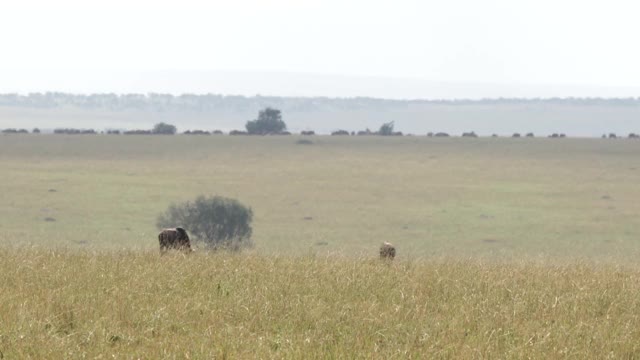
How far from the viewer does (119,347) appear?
31.0ft

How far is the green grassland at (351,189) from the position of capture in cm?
7000

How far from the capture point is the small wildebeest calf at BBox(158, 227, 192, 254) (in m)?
16.2

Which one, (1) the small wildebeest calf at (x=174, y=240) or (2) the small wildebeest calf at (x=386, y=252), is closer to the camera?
(1) the small wildebeest calf at (x=174, y=240)

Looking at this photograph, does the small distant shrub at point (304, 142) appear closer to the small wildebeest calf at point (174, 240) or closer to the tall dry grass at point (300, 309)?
the small wildebeest calf at point (174, 240)

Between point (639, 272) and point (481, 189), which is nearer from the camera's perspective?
point (639, 272)

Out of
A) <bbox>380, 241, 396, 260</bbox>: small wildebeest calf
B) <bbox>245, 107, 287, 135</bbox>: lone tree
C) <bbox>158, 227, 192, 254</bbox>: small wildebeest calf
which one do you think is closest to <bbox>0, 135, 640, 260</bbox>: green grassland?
<bbox>245, 107, 287, 135</bbox>: lone tree

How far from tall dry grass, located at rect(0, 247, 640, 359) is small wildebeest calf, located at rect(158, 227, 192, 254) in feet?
4.18

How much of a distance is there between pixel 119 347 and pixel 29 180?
8515 cm

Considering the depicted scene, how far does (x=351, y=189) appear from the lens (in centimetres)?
9281

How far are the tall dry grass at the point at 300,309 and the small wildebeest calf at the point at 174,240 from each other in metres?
1.27

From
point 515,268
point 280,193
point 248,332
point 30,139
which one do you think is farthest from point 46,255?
point 30,139

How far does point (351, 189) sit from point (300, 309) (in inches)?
3214

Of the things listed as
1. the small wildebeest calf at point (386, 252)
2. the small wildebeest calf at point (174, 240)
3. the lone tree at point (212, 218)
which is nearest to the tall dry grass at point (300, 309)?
the small wildebeest calf at point (174, 240)

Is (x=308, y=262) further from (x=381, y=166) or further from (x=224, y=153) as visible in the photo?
(x=224, y=153)
